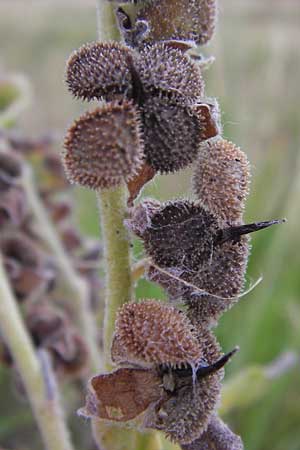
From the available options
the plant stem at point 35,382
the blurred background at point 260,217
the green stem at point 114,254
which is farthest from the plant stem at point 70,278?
the green stem at point 114,254

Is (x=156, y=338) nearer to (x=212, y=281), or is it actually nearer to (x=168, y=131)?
(x=212, y=281)

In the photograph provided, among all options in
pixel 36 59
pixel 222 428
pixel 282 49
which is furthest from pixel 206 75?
pixel 36 59

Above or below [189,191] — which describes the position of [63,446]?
below

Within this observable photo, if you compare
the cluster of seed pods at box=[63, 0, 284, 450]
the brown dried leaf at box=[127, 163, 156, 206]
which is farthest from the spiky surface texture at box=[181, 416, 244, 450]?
the brown dried leaf at box=[127, 163, 156, 206]

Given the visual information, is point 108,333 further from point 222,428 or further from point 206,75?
point 206,75

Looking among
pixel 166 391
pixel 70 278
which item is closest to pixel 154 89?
pixel 166 391

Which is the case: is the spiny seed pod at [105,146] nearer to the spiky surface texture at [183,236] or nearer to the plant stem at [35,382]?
the spiky surface texture at [183,236]

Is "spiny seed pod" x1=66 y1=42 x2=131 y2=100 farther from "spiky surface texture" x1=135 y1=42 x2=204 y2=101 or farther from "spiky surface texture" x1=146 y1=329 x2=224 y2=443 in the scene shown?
"spiky surface texture" x1=146 y1=329 x2=224 y2=443
